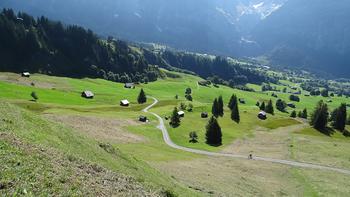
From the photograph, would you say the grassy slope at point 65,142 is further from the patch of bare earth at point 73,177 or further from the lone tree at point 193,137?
the lone tree at point 193,137

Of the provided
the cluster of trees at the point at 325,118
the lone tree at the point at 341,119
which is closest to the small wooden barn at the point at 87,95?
the cluster of trees at the point at 325,118

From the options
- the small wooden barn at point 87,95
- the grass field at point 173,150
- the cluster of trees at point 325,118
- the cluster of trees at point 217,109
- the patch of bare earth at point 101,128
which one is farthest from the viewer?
the small wooden barn at point 87,95

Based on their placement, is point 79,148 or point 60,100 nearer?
point 79,148

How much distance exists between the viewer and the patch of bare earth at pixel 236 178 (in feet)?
181

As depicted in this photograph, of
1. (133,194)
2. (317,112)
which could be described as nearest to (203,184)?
(133,194)

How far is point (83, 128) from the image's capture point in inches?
3595

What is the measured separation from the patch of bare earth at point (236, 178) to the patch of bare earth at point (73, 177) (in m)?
20.3

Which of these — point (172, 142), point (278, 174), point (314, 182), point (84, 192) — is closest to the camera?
point (84, 192)

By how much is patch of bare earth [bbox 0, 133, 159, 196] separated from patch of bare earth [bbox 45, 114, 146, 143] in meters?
52.8

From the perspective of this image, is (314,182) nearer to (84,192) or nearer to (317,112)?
(84,192)

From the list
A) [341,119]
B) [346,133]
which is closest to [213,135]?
[346,133]

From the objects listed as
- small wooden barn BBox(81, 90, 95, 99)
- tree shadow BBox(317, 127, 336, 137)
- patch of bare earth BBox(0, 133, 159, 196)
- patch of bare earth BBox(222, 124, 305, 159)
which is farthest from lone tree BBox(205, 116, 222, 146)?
patch of bare earth BBox(0, 133, 159, 196)

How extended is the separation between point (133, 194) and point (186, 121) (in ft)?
377

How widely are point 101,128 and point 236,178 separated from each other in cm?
4286
